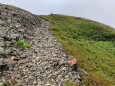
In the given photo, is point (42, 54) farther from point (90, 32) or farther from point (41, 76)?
point (90, 32)

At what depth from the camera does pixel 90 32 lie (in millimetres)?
37156

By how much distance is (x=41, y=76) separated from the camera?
810cm

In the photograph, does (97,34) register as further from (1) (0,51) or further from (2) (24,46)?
(1) (0,51)

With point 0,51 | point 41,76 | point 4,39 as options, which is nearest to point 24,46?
point 4,39

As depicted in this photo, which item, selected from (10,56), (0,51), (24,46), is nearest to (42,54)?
(24,46)

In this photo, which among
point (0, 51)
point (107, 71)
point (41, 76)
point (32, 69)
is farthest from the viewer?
point (107, 71)

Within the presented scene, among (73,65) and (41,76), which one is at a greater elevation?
(73,65)

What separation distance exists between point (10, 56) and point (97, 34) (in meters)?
30.9

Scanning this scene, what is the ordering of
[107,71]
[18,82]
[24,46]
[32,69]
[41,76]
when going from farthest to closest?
[24,46] → [107,71] → [32,69] → [41,76] → [18,82]

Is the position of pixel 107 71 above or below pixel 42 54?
below

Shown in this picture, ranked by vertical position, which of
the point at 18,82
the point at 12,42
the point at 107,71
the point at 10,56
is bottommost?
the point at 107,71

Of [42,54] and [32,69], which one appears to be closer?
[32,69]

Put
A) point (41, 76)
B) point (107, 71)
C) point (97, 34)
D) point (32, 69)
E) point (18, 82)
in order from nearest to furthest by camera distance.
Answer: point (18, 82), point (41, 76), point (32, 69), point (107, 71), point (97, 34)

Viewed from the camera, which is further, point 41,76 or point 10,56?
point 10,56
